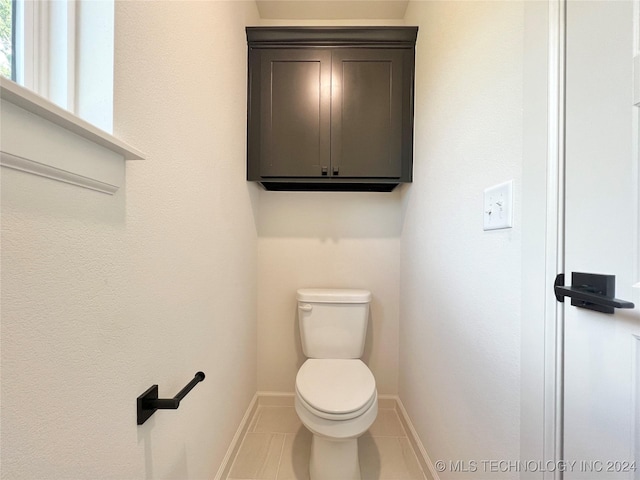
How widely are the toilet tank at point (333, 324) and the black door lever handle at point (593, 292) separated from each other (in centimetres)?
106

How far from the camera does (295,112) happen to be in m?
1.49

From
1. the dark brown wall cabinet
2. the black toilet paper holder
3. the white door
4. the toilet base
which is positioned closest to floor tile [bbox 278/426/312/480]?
the toilet base

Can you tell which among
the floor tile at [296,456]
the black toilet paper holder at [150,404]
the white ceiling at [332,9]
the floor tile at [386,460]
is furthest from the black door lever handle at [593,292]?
the white ceiling at [332,9]

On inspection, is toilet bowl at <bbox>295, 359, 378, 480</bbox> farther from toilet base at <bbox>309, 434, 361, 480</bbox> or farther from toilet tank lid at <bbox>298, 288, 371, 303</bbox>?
toilet tank lid at <bbox>298, 288, 371, 303</bbox>

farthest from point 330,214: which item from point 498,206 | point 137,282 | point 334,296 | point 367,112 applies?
point 137,282

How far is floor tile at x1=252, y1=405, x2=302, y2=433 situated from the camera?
1.47m

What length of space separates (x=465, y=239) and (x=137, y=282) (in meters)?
1.01

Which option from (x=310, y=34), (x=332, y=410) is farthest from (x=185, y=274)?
(x=310, y=34)

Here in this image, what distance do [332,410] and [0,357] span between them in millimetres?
967

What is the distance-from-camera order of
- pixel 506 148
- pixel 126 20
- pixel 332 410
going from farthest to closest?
pixel 332 410, pixel 506 148, pixel 126 20

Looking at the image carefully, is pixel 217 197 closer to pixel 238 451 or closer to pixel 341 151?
pixel 341 151

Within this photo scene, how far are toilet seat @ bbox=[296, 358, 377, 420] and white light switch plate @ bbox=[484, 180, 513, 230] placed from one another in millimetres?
827

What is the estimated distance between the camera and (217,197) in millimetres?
1063

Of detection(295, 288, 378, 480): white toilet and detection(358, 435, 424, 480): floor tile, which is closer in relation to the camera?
detection(295, 288, 378, 480): white toilet
